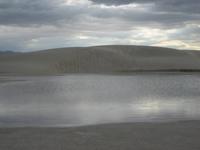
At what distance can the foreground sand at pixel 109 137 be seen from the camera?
23.5 feet

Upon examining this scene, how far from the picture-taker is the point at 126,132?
852 centimetres

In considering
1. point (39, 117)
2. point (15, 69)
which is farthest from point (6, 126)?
point (15, 69)

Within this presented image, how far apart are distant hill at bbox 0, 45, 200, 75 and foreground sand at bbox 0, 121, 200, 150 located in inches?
2305

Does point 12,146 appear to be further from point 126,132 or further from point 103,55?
point 103,55

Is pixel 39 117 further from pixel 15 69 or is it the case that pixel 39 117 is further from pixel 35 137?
Answer: pixel 15 69

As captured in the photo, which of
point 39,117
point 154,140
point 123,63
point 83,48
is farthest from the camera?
point 83,48

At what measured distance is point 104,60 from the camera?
78375 mm

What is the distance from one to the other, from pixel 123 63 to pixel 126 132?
69.7 metres

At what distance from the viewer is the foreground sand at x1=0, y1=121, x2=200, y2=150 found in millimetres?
7176

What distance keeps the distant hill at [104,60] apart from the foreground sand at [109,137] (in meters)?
58.5

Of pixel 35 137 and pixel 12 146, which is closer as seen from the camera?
pixel 12 146

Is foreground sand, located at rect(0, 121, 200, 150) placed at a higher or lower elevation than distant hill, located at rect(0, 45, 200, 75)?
higher

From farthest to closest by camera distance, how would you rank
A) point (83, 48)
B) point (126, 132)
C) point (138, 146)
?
point (83, 48)
point (126, 132)
point (138, 146)

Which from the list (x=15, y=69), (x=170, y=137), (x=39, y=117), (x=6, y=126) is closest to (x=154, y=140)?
(x=170, y=137)
